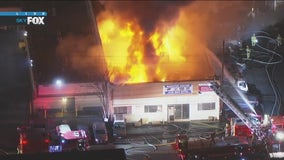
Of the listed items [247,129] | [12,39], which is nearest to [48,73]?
[12,39]

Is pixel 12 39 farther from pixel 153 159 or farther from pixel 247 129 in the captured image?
pixel 247 129

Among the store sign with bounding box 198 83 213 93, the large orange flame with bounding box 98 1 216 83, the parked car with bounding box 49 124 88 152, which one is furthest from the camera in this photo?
the large orange flame with bounding box 98 1 216 83

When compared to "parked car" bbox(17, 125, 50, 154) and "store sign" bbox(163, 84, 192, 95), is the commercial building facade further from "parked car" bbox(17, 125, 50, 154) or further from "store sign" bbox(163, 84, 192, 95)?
"parked car" bbox(17, 125, 50, 154)

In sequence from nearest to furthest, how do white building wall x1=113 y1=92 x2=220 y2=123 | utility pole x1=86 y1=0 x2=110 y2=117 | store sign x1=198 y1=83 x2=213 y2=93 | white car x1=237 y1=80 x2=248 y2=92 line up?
utility pole x1=86 y1=0 x2=110 y2=117 → store sign x1=198 y1=83 x2=213 y2=93 → white building wall x1=113 y1=92 x2=220 y2=123 → white car x1=237 y1=80 x2=248 y2=92

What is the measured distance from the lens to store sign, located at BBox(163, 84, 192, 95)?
132ft

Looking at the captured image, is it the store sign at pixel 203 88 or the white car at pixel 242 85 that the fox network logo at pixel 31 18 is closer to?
the store sign at pixel 203 88

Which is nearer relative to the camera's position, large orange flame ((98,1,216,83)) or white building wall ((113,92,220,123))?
white building wall ((113,92,220,123))

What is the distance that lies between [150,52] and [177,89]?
6852 millimetres

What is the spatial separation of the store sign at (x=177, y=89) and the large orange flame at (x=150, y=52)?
135 cm

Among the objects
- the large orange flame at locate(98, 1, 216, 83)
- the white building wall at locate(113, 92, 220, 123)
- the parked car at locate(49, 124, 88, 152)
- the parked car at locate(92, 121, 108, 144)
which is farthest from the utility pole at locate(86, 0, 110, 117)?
the parked car at locate(49, 124, 88, 152)

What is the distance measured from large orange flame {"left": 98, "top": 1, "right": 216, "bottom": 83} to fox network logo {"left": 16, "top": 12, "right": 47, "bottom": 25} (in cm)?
539

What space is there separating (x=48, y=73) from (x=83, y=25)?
8.12 metres

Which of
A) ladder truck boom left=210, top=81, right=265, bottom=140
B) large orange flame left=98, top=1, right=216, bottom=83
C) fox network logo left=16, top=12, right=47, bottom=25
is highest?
fox network logo left=16, top=12, right=47, bottom=25

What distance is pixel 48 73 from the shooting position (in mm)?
40688
